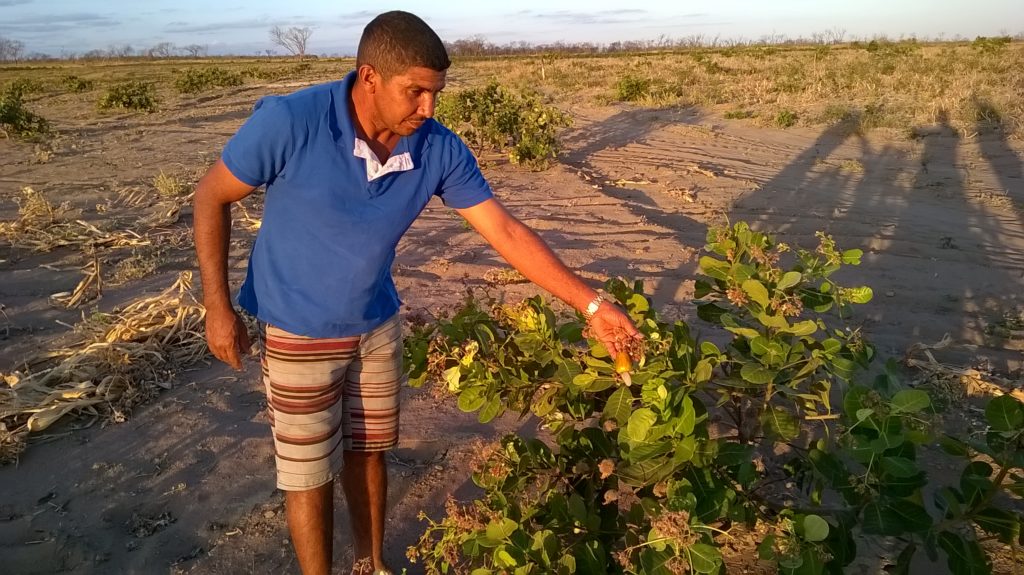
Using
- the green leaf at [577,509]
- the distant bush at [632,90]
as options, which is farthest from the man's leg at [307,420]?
the distant bush at [632,90]

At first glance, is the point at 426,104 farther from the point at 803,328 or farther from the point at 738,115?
the point at 738,115

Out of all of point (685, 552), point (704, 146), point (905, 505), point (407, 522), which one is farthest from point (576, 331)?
point (704, 146)

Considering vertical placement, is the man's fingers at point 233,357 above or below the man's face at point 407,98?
below

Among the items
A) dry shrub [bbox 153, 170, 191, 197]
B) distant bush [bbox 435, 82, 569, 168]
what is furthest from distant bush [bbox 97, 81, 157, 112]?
distant bush [bbox 435, 82, 569, 168]

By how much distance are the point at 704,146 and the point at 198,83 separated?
16861mm

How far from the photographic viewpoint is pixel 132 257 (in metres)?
4.94

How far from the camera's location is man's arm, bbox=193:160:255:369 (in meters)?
1.63

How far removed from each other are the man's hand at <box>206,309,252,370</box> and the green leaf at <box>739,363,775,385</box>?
1.29m

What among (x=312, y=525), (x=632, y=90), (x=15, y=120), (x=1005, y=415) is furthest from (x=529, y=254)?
(x=632, y=90)

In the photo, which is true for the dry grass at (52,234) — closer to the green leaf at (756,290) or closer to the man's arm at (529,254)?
the man's arm at (529,254)

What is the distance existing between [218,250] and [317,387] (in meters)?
0.43

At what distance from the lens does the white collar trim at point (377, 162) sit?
1.65 m

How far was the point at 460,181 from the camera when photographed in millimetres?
1889

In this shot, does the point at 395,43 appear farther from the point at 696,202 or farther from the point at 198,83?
the point at 198,83
